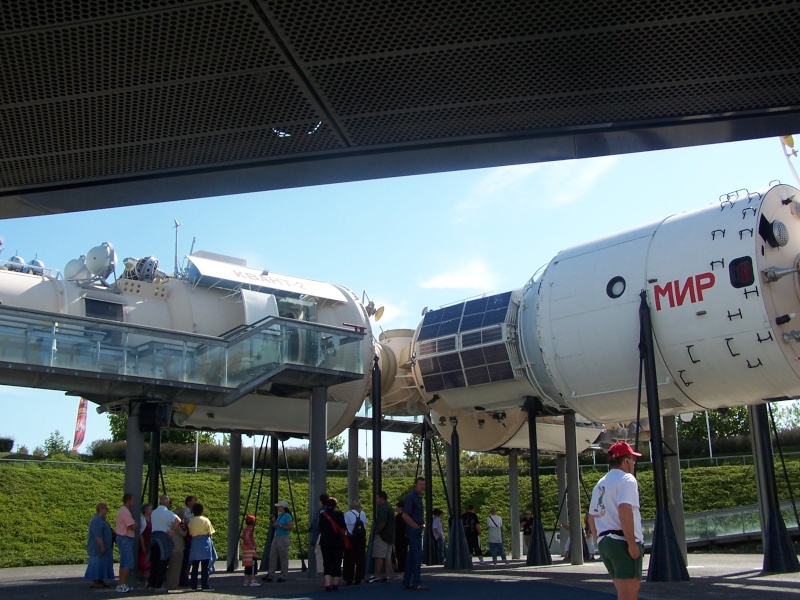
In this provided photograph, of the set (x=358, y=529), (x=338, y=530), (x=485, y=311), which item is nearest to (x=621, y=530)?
(x=338, y=530)

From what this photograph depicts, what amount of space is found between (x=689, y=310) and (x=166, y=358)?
32.9 ft

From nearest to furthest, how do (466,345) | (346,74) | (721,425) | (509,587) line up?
(346,74), (509,587), (466,345), (721,425)

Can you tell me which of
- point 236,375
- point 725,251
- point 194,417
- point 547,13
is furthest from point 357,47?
point 194,417

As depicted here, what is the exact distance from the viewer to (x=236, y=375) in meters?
17.7

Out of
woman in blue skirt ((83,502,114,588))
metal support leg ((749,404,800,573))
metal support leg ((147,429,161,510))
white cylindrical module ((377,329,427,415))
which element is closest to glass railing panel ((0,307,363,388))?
metal support leg ((147,429,161,510))

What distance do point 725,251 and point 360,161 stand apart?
41.7 ft

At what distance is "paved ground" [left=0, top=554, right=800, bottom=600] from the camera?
→ 39.1 ft

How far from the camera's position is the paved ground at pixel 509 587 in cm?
1192

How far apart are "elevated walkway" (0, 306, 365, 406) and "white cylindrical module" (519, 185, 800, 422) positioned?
4.87m

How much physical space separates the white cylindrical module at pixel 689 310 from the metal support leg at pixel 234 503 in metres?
9.62

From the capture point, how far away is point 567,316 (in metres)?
17.7

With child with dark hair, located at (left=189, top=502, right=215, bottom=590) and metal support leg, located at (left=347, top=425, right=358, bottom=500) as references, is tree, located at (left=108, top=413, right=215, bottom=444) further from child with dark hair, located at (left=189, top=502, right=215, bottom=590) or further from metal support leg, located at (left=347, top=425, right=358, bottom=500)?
child with dark hair, located at (left=189, top=502, right=215, bottom=590)

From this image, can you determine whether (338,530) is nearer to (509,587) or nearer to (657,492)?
(509,587)

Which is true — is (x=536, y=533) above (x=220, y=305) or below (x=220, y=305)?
below
